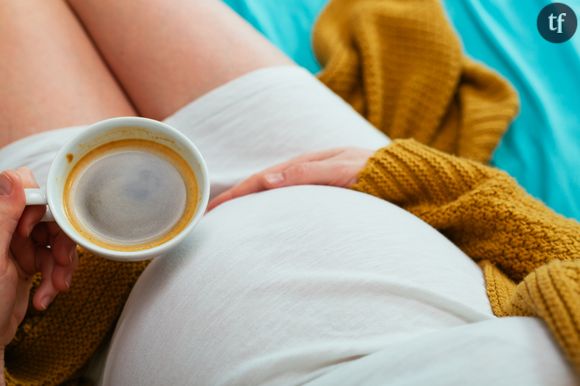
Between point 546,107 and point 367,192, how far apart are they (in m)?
0.47

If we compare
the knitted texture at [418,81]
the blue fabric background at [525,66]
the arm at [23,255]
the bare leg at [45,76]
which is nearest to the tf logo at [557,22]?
the blue fabric background at [525,66]

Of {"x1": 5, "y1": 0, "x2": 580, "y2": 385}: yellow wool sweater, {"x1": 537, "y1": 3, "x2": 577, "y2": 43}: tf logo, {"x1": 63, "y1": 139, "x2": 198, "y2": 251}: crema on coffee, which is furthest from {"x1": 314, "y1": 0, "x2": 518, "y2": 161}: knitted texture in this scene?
{"x1": 63, "y1": 139, "x2": 198, "y2": 251}: crema on coffee

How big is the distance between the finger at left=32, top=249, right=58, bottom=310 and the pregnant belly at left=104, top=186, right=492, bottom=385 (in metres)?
0.09

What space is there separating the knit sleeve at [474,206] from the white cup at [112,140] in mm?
237

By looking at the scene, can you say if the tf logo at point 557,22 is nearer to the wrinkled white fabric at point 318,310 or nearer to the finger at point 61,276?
the wrinkled white fabric at point 318,310

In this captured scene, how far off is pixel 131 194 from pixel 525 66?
0.80 meters

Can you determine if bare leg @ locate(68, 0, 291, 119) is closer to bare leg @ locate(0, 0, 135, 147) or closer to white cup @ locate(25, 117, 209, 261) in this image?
bare leg @ locate(0, 0, 135, 147)

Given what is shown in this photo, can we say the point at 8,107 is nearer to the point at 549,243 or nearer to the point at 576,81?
the point at 549,243

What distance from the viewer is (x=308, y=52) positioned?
3.89ft

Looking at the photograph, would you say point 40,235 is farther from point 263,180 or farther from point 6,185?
point 263,180

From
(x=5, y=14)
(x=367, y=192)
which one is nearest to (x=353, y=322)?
(x=367, y=192)

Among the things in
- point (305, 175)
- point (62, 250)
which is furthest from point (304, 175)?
point (62, 250)

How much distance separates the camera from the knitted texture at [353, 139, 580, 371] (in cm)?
65

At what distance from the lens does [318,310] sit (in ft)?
1.82
